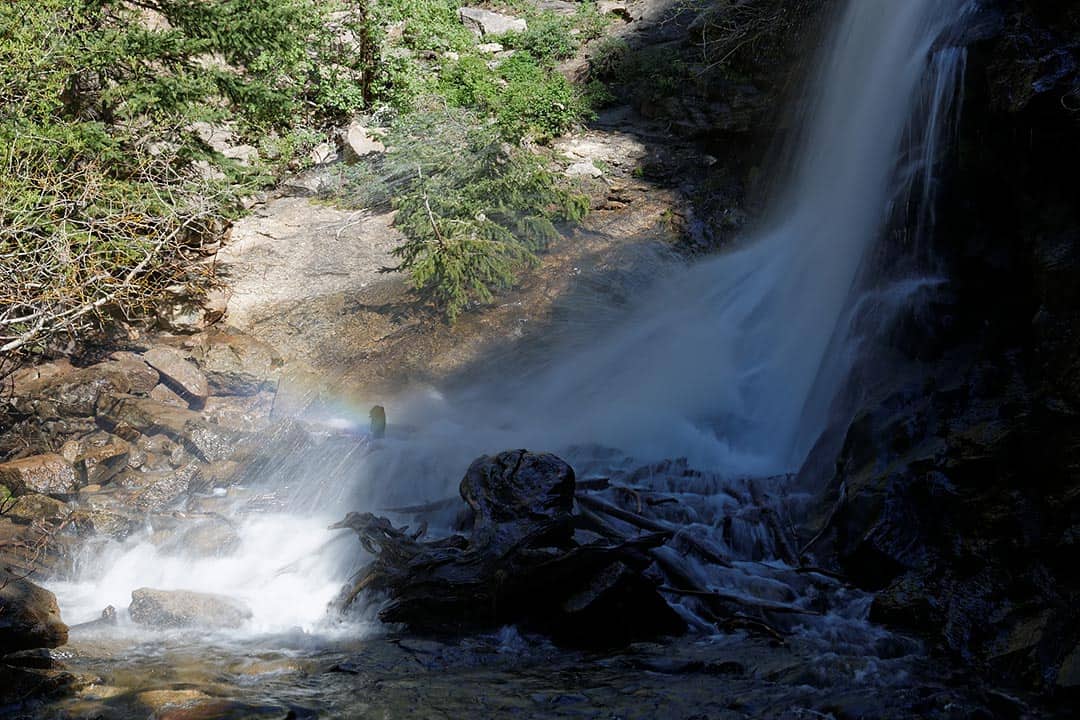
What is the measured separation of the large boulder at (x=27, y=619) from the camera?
522 cm

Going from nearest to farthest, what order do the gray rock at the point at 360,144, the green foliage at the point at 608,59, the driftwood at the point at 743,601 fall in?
the driftwood at the point at 743,601 → the gray rock at the point at 360,144 → the green foliage at the point at 608,59

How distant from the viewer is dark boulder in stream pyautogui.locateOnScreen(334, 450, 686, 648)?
544 cm

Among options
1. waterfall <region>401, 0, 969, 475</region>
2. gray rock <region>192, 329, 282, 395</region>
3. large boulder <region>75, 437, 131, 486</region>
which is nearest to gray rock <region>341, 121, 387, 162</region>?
gray rock <region>192, 329, 282, 395</region>

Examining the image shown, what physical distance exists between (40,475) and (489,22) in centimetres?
1474

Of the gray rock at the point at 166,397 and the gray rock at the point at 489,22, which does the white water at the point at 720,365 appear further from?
the gray rock at the point at 489,22

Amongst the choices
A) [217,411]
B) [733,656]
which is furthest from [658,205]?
[733,656]

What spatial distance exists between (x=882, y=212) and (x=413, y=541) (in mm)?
6142

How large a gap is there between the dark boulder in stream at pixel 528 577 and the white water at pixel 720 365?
965mm

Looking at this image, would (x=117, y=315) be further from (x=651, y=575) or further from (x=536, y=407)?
(x=651, y=575)

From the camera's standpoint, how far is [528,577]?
220 inches

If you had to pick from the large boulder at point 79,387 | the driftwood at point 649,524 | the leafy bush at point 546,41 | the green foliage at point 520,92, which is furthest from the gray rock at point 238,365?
the leafy bush at point 546,41

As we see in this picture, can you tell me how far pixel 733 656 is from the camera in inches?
199

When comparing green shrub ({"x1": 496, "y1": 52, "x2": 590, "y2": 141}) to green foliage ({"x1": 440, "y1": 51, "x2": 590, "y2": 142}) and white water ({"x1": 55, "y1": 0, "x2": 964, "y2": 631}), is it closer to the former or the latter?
green foliage ({"x1": 440, "y1": 51, "x2": 590, "y2": 142})

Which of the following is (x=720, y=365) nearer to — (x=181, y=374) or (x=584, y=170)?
(x=584, y=170)
